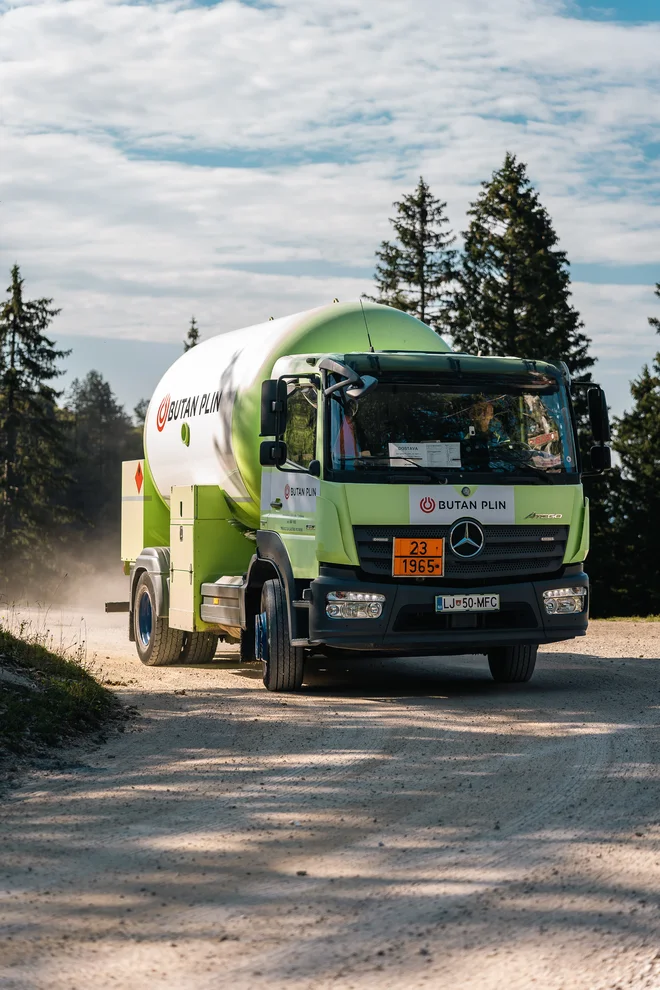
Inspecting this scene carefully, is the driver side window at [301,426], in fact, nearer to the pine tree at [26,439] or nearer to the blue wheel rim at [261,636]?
the blue wheel rim at [261,636]

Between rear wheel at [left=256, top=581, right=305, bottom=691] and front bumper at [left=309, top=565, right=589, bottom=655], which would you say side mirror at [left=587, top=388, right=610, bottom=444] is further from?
rear wheel at [left=256, top=581, right=305, bottom=691]

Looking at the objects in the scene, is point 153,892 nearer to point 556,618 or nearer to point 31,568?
point 556,618

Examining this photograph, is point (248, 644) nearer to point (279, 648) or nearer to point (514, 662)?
point (279, 648)

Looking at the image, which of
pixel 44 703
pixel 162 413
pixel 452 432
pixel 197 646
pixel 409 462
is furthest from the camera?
pixel 162 413

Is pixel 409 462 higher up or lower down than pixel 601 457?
lower down

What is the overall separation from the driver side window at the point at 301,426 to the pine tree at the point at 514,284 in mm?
33302

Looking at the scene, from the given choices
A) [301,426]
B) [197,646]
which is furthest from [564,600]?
[197,646]

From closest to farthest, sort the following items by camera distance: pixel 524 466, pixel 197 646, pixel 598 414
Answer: pixel 524 466 < pixel 598 414 < pixel 197 646

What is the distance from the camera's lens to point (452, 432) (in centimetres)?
1117

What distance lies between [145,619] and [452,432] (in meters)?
5.90

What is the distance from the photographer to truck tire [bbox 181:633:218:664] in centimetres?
1503

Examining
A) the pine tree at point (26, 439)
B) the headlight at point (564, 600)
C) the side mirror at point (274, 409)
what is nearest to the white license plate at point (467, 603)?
the headlight at point (564, 600)

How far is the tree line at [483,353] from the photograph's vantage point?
46844mm

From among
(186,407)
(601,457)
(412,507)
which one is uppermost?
(186,407)
